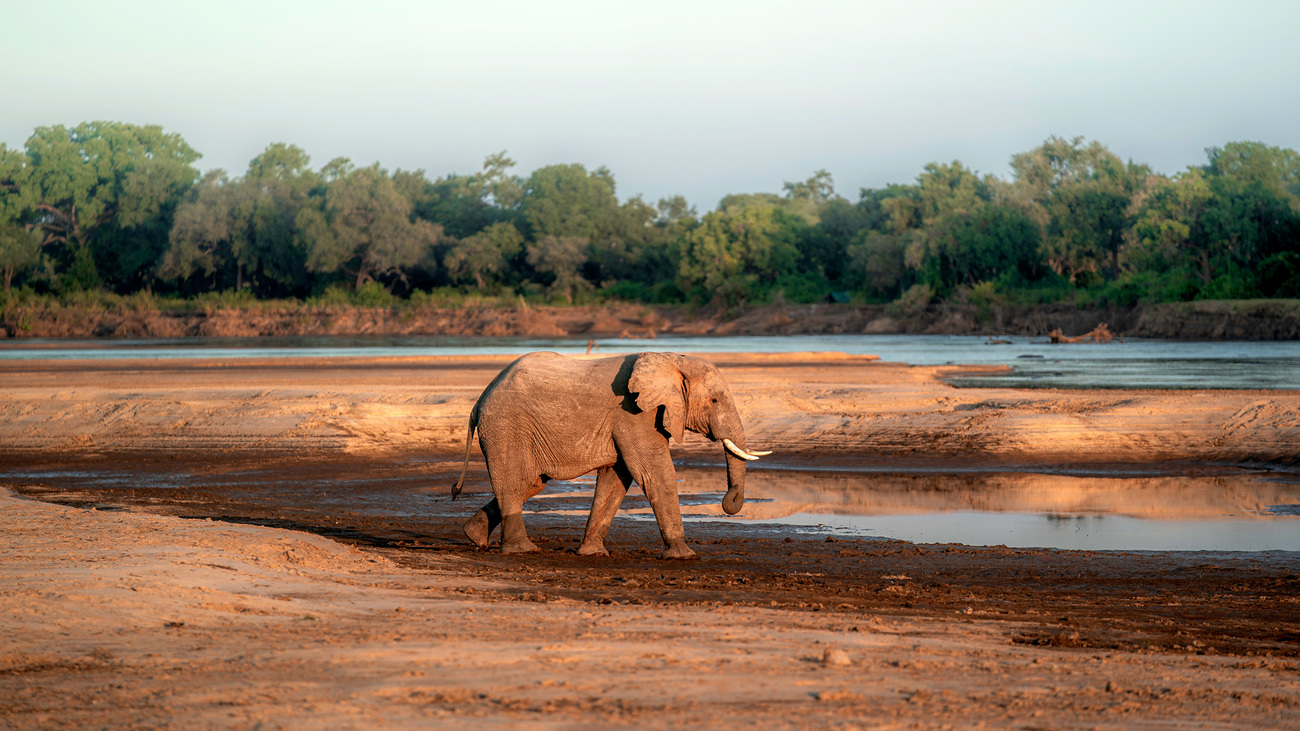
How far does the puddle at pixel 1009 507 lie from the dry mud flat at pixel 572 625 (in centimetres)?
98

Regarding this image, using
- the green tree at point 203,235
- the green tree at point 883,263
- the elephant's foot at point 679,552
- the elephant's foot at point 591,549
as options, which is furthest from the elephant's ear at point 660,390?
the green tree at point 203,235

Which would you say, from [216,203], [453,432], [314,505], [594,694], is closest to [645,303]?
[216,203]

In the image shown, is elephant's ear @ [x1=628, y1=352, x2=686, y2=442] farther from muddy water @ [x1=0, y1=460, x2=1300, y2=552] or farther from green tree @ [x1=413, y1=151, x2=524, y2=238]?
green tree @ [x1=413, y1=151, x2=524, y2=238]

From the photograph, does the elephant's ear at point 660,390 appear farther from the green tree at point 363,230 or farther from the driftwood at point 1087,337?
the green tree at point 363,230

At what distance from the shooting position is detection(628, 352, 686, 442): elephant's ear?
9.71 meters

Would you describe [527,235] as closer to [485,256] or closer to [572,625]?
[485,256]

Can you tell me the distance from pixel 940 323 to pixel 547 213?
128 feet

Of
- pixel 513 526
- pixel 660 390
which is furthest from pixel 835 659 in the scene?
pixel 513 526

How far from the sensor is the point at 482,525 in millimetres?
10289

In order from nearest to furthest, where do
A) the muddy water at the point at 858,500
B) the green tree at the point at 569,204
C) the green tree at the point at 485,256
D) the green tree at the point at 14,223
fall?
the muddy water at the point at 858,500 < the green tree at the point at 14,223 < the green tree at the point at 485,256 < the green tree at the point at 569,204


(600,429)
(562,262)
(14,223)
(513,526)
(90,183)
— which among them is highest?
(90,183)

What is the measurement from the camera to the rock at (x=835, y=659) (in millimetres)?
5242

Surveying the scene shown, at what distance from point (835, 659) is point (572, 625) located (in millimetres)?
1552

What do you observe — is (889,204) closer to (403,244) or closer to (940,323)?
(940,323)
